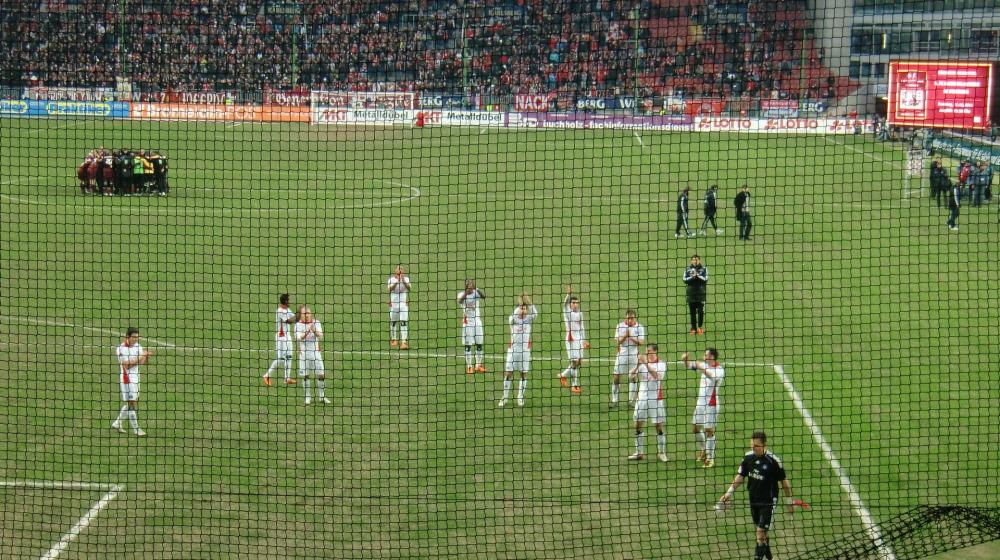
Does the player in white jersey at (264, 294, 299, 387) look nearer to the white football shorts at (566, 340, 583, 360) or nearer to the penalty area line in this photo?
the penalty area line

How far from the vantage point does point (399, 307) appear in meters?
19.8

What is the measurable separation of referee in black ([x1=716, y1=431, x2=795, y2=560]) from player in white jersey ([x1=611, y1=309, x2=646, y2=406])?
3.84 meters

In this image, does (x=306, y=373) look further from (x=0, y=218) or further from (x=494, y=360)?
(x=0, y=218)

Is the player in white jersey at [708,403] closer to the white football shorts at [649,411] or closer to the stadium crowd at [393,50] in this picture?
the white football shorts at [649,411]

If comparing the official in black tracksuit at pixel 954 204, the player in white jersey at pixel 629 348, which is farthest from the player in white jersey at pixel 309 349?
the official in black tracksuit at pixel 954 204

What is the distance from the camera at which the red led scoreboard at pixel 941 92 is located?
30.8 metres

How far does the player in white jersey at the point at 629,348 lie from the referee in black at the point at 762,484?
12.6 feet

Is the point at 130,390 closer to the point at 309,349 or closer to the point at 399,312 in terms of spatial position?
the point at 309,349

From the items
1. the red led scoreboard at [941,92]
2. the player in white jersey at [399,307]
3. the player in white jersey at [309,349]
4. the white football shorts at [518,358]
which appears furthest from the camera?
the red led scoreboard at [941,92]

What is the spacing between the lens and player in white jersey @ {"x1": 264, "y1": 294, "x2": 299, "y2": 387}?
17344 millimetres

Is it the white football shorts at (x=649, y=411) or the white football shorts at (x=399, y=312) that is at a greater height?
the white football shorts at (x=399, y=312)

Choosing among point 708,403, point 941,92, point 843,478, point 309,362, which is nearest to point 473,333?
point 309,362

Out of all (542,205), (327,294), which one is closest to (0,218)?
(327,294)

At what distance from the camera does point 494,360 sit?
19719 mm
